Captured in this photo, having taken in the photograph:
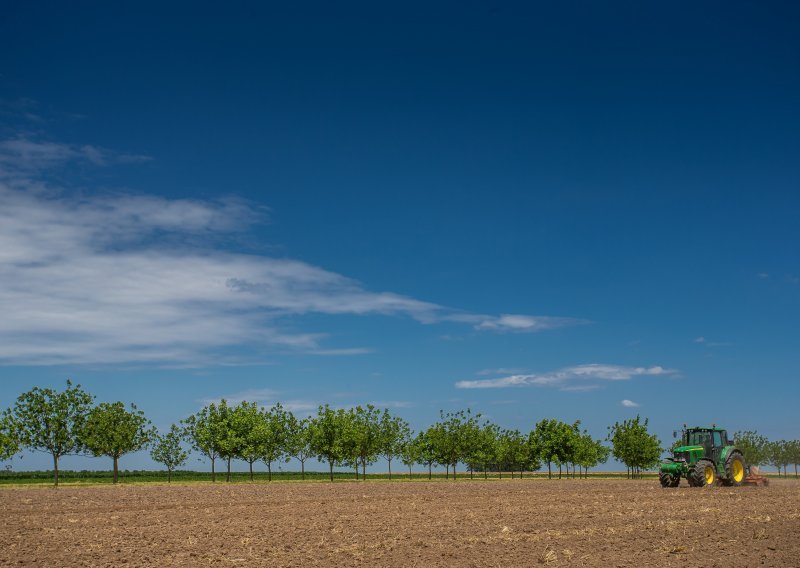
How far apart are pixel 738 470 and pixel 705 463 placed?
→ 553 centimetres

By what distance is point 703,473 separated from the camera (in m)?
45.1

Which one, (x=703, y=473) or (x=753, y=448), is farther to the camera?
(x=753, y=448)

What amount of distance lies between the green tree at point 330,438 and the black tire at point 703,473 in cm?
4582

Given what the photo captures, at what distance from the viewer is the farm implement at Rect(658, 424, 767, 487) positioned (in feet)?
150

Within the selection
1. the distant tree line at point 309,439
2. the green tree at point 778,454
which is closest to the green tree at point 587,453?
the distant tree line at point 309,439

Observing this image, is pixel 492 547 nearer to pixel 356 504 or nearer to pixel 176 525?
pixel 176 525

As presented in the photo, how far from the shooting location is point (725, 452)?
47.3 metres

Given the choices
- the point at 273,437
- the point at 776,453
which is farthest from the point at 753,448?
the point at 273,437

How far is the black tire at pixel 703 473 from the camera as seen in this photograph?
45.0 metres

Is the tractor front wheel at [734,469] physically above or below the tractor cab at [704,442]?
below

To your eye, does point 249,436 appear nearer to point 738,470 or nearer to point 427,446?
point 427,446

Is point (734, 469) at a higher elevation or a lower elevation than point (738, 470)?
higher

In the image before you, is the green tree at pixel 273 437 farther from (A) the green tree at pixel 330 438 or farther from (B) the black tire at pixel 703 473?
(B) the black tire at pixel 703 473

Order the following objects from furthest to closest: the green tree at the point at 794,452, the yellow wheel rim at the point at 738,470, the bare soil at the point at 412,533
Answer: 1. the green tree at the point at 794,452
2. the yellow wheel rim at the point at 738,470
3. the bare soil at the point at 412,533
